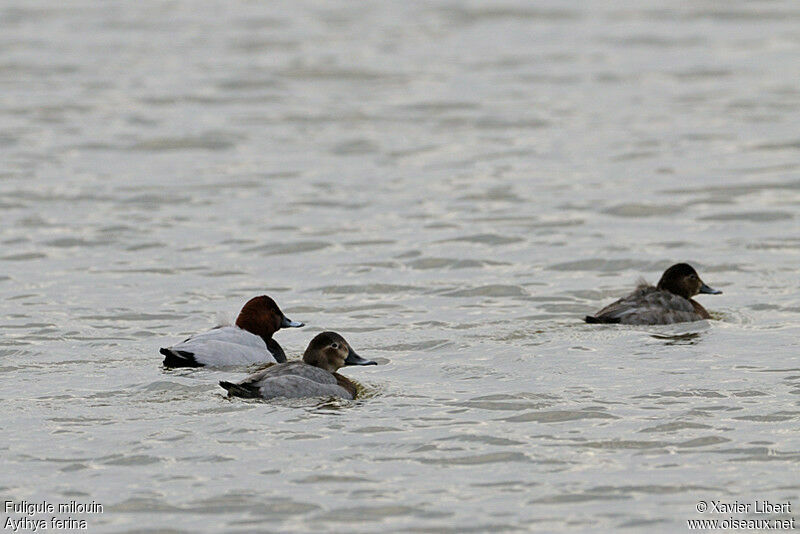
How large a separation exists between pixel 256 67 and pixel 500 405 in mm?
18998

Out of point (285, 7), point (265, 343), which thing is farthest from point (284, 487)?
point (285, 7)

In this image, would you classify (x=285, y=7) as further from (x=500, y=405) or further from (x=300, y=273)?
(x=500, y=405)

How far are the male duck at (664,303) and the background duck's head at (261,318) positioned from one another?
2.70 metres

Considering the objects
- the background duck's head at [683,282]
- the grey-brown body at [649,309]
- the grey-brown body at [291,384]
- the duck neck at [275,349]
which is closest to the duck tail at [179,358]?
the duck neck at [275,349]

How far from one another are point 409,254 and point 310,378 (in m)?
5.88

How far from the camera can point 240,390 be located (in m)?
11.0

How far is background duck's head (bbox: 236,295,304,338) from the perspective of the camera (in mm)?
12977

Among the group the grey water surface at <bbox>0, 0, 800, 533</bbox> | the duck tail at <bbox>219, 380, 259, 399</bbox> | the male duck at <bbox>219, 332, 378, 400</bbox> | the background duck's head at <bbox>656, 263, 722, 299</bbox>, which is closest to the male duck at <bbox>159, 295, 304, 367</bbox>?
the grey water surface at <bbox>0, 0, 800, 533</bbox>

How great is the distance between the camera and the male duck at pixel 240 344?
12.2 metres

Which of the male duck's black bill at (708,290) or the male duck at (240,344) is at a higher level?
the male duck's black bill at (708,290)

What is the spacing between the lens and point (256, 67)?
96.5ft

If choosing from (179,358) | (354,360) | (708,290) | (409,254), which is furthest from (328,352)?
(409,254)

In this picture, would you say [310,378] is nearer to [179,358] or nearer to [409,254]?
[179,358]

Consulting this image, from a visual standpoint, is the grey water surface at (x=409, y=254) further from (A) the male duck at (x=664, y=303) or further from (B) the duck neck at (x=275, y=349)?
(B) the duck neck at (x=275, y=349)
